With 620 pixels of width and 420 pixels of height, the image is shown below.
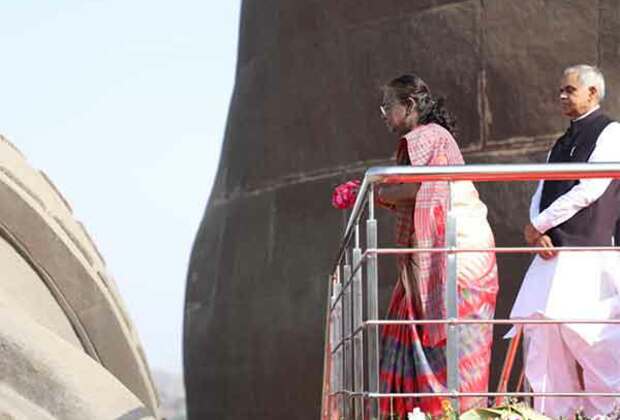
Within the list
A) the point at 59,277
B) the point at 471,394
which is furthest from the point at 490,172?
the point at 59,277

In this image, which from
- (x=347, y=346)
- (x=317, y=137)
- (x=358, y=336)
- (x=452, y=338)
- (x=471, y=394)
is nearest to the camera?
(x=471, y=394)

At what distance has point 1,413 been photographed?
3.88 m

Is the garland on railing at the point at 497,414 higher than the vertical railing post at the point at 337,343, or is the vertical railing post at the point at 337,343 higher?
the vertical railing post at the point at 337,343

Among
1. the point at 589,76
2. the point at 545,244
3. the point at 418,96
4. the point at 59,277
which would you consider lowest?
the point at 59,277

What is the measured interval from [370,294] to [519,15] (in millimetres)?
4431

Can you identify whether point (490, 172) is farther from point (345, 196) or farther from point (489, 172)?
point (345, 196)

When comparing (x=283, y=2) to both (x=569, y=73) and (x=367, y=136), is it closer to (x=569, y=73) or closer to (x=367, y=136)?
(x=367, y=136)

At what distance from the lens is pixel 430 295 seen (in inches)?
244

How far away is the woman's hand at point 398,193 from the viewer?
20.7ft

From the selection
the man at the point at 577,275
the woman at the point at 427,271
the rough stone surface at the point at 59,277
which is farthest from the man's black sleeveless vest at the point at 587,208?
the rough stone surface at the point at 59,277

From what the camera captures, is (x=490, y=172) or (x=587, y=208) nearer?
(x=490, y=172)

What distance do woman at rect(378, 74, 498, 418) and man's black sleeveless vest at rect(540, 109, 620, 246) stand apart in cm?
30

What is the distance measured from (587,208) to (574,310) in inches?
16.3

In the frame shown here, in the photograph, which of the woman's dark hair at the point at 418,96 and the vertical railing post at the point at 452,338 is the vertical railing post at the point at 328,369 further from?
the vertical railing post at the point at 452,338
